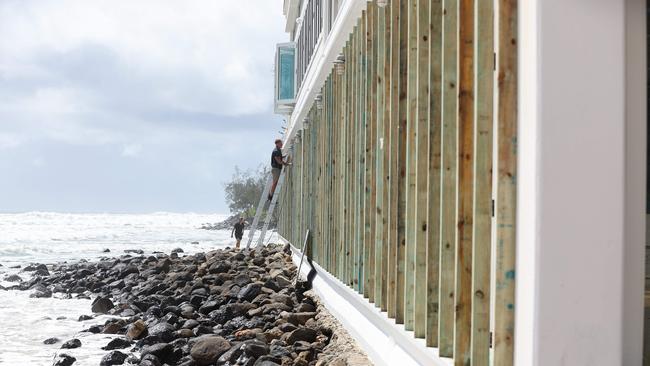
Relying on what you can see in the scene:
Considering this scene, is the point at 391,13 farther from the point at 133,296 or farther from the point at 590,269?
the point at 133,296

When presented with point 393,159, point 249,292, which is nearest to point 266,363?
point 393,159

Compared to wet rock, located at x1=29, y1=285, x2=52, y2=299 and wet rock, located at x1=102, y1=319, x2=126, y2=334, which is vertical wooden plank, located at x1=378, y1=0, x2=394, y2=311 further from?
wet rock, located at x1=29, y1=285, x2=52, y2=299

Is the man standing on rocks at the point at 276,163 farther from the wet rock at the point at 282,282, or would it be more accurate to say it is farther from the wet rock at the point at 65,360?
the wet rock at the point at 65,360

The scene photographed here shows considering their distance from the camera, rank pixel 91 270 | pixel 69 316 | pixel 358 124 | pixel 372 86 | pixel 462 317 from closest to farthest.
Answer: pixel 462 317 < pixel 372 86 < pixel 358 124 < pixel 69 316 < pixel 91 270

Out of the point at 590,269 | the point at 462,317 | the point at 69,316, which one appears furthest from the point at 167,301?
the point at 590,269

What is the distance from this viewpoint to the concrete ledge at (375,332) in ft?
14.1

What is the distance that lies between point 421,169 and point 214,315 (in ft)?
16.1

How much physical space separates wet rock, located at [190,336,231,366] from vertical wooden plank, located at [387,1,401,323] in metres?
2.13

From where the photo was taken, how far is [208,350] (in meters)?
6.50

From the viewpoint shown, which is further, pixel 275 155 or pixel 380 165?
pixel 275 155

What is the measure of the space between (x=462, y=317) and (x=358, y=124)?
3.19m

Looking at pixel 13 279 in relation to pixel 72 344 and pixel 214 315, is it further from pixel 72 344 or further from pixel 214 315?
pixel 214 315

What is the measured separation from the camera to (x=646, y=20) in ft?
10.1

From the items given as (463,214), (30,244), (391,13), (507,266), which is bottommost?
(30,244)
